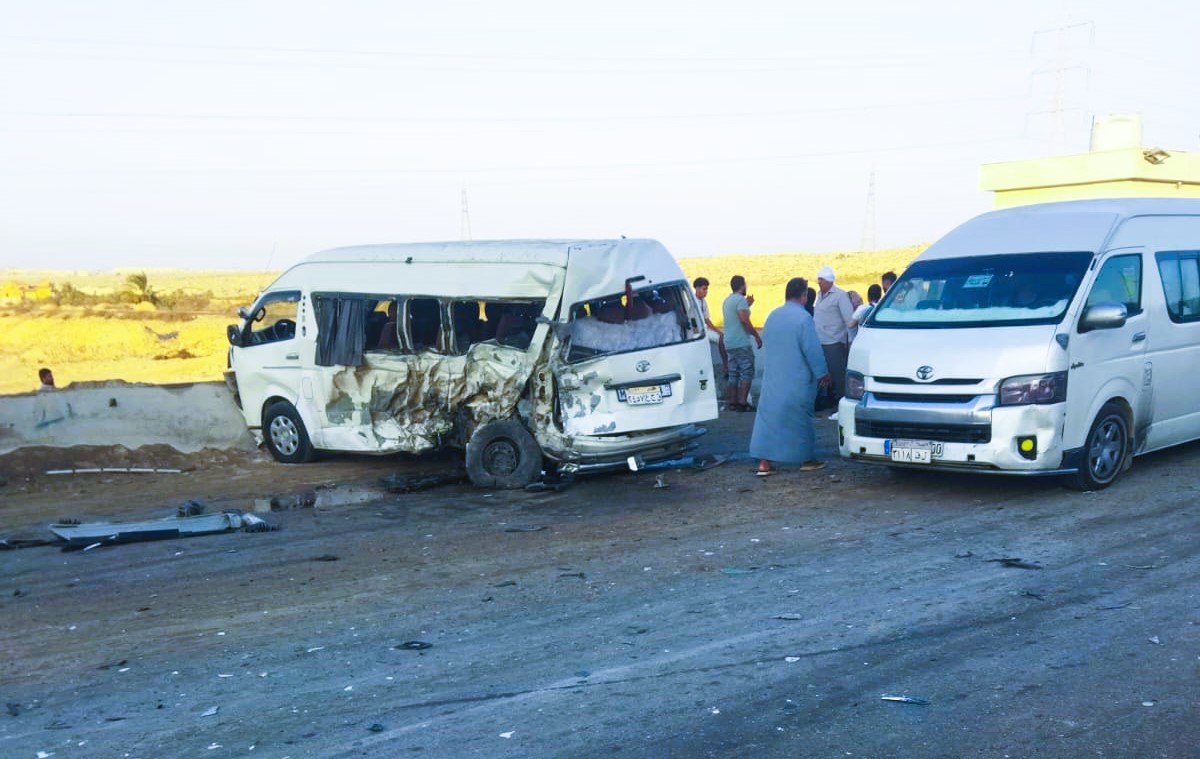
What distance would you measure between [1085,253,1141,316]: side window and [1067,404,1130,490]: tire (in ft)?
2.89

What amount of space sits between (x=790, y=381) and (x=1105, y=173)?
1770cm

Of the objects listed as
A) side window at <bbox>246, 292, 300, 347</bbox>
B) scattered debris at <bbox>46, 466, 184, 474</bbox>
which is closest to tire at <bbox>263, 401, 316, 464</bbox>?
Result: side window at <bbox>246, 292, 300, 347</bbox>

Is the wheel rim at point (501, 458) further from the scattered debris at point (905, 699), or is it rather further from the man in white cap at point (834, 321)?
the scattered debris at point (905, 699)

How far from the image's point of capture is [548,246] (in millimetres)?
11867

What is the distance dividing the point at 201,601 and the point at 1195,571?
6.24 metres

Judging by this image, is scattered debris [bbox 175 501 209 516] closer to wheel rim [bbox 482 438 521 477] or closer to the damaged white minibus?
the damaged white minibus

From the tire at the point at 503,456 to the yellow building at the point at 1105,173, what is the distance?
17.0m

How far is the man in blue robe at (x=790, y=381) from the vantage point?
1117 cm

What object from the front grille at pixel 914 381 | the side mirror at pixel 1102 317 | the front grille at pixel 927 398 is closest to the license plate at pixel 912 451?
the front grille at pixel 927 398

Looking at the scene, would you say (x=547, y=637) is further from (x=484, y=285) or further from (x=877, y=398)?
(x=484, y=285)

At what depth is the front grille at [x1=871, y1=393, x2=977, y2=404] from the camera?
9.73 meters

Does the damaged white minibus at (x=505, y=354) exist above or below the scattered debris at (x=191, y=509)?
above

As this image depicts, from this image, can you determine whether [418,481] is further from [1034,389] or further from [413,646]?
[1034,389]

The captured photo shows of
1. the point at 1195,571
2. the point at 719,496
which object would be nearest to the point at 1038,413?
the point at 1195,571
